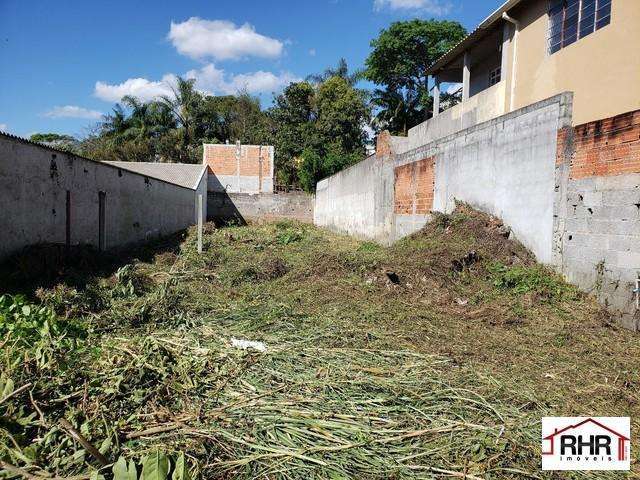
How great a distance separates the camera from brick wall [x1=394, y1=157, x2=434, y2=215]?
359 inches

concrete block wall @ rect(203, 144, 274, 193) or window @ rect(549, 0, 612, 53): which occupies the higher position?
window @ rect(549, 0, 612, 53)

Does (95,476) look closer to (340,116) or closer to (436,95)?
(436,95)

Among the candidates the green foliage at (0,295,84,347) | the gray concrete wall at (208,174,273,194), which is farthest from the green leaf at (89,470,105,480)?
the gray concrete wall at (208,174,273,194)

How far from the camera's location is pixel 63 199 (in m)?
7.63

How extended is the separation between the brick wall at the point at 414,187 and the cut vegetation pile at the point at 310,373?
10.7 feet

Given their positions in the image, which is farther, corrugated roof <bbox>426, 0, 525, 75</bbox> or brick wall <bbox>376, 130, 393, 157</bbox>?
brick wall <bbox>376, 130, 393, 157</bbox>

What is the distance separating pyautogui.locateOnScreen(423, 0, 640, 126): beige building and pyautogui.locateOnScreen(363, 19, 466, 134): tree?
480 inches

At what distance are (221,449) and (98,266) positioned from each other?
20.4 ft

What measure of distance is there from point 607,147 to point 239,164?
75.5ft

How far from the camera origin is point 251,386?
287cm

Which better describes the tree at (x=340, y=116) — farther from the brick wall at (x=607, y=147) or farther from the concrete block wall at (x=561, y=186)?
the brick wall at (x=607, y=147)

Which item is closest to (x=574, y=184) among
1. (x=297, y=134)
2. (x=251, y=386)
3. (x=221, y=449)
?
(x=251, y=386)

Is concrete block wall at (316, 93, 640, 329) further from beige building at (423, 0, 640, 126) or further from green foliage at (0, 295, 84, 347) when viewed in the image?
green foliage at (0, 295, 84, 347)

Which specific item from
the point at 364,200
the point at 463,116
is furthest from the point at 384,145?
the point at 463,116
